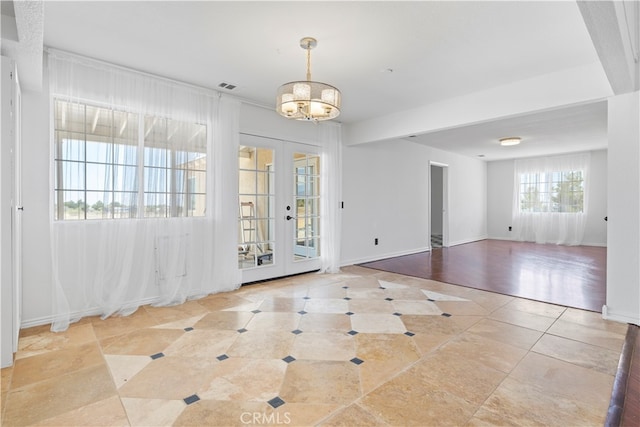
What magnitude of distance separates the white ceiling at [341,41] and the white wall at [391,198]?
2.10 meters

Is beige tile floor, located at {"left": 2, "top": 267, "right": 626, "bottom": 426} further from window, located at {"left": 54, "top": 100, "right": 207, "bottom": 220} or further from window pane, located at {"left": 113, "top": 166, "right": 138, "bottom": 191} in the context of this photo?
window pane, located at {"left": 113, "top": 166, "right": 138, "bottom": 191}

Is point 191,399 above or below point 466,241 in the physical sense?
below

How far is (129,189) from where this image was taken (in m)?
3.49

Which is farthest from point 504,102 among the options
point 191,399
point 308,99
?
point 191,399

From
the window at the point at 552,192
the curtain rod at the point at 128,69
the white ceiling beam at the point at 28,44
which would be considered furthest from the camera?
the window at the point at 552,192

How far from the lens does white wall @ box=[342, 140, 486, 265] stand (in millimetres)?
6035

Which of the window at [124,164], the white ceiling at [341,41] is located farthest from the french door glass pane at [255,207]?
the white ceiling at [341,41]

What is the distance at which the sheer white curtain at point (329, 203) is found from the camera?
541cm

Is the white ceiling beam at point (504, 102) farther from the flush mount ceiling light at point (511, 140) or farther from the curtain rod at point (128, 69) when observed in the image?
the flush mount ceiling light at point (511, 140)

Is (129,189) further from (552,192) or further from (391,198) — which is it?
(552,192)

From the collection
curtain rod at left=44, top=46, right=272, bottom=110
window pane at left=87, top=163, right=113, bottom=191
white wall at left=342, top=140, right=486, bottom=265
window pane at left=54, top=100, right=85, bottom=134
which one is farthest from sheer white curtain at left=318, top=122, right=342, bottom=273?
window pane at left=54, top=100, right=85, bottom=134

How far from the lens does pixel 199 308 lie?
357 centimetres

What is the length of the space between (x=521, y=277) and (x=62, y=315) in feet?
20.0

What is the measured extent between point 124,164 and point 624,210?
17.5 feet
